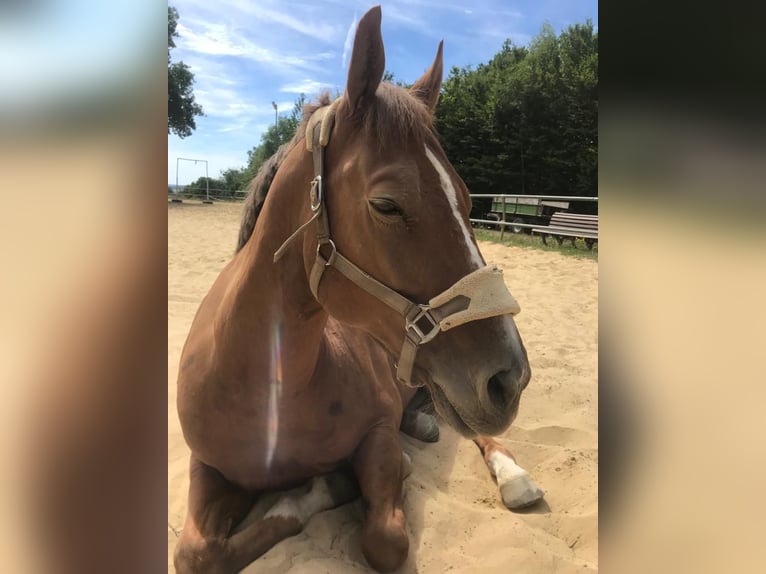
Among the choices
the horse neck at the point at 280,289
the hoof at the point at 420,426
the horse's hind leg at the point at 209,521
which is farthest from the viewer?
the hoof at the point at 420,426

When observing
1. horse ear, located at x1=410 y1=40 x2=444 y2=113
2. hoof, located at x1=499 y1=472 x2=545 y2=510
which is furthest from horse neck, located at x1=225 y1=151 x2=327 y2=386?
hoof, located at x1=499 y1=472 x2=545 y2=510

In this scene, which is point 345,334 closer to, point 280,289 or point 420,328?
point 280,289

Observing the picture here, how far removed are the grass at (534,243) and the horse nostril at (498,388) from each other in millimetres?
5435

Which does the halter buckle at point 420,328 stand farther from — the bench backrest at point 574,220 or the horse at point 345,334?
the bench backrest at point 574,220

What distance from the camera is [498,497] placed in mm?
2273

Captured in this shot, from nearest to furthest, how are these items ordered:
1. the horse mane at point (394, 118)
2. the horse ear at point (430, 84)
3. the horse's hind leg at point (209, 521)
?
1. the horse mane at point (394, 118)
2. the horse ear at point (430, 84)
3. the horse's hind leg at point (209, 521)

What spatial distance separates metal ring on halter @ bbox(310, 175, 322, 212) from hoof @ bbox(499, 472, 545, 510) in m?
1.69

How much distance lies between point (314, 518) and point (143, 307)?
1.63 m

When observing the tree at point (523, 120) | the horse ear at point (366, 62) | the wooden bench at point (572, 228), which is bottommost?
the wooden bench at point (572, 228)

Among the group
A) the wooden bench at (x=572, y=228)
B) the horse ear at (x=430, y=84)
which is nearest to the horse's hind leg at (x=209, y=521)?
the horse ear at (x=430, y=84)

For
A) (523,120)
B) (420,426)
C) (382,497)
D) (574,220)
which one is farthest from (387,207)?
(523,120)

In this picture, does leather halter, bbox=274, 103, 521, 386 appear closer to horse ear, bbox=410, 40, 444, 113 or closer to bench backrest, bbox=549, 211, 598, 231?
horse ear, bbox=410, 40, 444, 113

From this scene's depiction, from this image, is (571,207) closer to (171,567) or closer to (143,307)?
(171,567)

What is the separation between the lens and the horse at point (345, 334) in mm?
1162
